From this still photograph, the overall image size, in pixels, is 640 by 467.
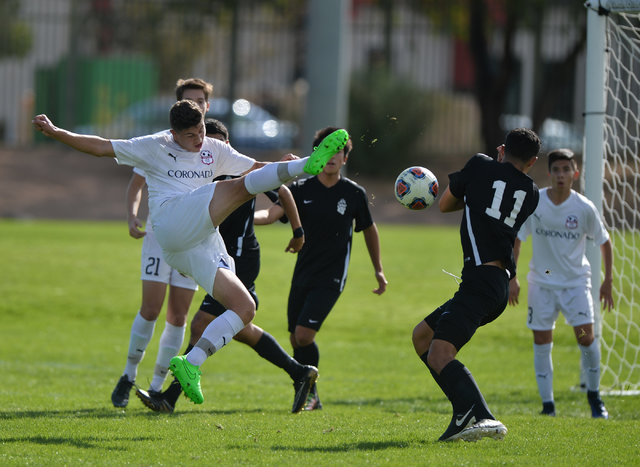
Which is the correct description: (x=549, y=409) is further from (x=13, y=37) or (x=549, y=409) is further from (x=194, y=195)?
(x=13, y=37)

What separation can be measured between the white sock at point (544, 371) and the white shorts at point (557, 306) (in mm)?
190

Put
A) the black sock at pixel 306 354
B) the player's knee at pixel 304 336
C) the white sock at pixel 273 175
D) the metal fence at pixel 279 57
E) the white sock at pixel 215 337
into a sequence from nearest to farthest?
the white sock at pixel 273 175 → the white sock at pixel 215 337 → the player's knee at pixel 304 336 → the black sock at pixel 306 354 → the metal fence at pixel 279 57

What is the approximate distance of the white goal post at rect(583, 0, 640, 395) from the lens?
8852 mm

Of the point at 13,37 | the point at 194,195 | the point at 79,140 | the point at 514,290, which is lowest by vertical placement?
the point at 514,290

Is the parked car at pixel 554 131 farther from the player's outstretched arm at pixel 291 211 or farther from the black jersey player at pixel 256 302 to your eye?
the player's outstretched arm at pixel 291 211

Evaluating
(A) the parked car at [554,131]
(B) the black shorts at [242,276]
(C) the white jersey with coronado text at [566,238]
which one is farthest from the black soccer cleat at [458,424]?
(A) the parked car at [554,131]

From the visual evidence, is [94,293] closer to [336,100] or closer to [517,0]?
[336,100]

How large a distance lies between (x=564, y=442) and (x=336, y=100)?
680 inches

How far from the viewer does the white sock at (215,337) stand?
620cm

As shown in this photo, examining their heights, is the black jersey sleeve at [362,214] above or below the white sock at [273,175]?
below

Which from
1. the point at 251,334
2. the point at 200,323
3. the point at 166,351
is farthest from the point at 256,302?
the point at 166,351

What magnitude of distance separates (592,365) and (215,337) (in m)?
3.63

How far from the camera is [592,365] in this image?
26.9 feet

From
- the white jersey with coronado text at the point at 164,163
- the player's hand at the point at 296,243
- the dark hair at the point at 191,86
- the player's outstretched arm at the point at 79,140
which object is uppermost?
the dark hair at the point at 191,86
